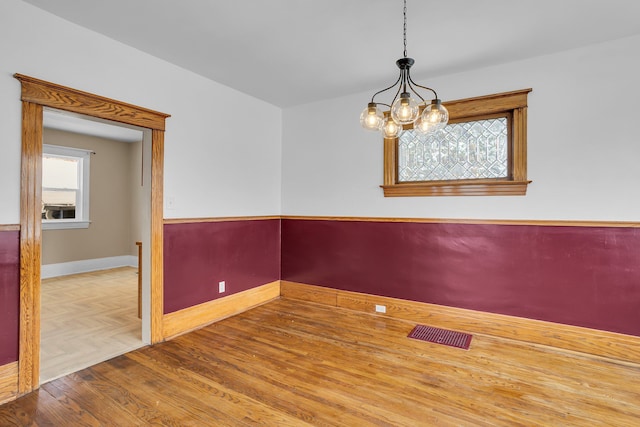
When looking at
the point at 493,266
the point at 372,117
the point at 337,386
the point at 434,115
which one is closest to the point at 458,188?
the point at 493,266

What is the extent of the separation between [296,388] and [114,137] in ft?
19.5

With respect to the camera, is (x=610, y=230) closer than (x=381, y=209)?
Yes

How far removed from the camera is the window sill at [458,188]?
9.84 ft

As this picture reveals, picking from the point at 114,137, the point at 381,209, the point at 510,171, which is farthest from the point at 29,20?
the point at 114,137

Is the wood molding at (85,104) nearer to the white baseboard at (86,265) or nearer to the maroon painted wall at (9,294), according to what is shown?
the maroon painted wall at (9,294)

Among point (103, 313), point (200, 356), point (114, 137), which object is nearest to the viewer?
point (200, 356)

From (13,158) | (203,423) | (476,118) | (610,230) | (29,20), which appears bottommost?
(203,423)

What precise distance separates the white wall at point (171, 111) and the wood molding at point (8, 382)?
93cm

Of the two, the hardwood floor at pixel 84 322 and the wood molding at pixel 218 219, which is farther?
the wood molding at pixel 218 219

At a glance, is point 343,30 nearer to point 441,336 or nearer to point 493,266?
point 493,266

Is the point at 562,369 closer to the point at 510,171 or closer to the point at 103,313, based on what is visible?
the point at 510,171

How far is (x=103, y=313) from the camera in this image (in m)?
3.66

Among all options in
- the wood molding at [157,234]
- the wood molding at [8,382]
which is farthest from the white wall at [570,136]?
the wood molding at [8,382]

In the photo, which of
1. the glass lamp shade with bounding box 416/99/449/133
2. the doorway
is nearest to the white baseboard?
the doorway
